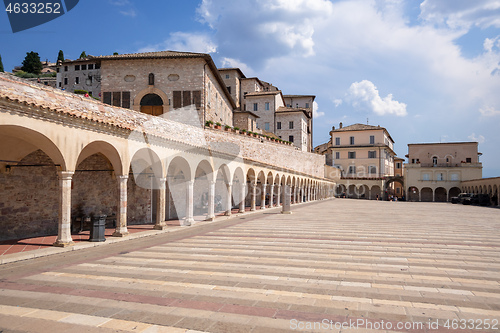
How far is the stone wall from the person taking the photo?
1197cm

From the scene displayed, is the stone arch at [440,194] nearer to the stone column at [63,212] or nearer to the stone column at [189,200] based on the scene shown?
the stone column at [189,200]

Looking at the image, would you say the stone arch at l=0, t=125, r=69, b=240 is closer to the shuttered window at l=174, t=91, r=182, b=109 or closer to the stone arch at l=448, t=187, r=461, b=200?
the shuttered window at l=174, t=91, r=182, b=109

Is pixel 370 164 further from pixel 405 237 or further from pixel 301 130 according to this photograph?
pixel 405 237

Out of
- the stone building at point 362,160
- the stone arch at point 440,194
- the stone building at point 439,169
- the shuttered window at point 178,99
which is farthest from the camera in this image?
the stone building at point 362,160

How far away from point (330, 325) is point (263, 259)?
4.38 meters

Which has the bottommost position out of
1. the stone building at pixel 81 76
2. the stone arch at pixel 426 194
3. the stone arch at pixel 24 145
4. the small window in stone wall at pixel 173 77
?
the stone arch at pixel 426 194

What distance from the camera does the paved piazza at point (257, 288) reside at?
15.8 feet

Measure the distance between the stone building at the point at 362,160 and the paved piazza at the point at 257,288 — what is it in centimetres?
6042

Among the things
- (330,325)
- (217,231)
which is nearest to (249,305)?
(330,325)

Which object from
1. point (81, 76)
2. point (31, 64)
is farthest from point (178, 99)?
point (31, 64)

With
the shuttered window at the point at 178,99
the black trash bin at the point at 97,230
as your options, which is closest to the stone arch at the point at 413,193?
the shuttered window at the point at 178,99

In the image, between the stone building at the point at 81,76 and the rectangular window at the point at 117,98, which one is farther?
the stone building at the point at 81,76

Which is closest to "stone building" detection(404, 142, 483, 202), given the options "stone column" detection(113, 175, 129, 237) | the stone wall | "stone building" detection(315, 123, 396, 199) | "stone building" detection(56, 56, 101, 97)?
"stone building" detection(315, 123, 396, 199)

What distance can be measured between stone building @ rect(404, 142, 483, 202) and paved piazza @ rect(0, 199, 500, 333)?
58.3 m
